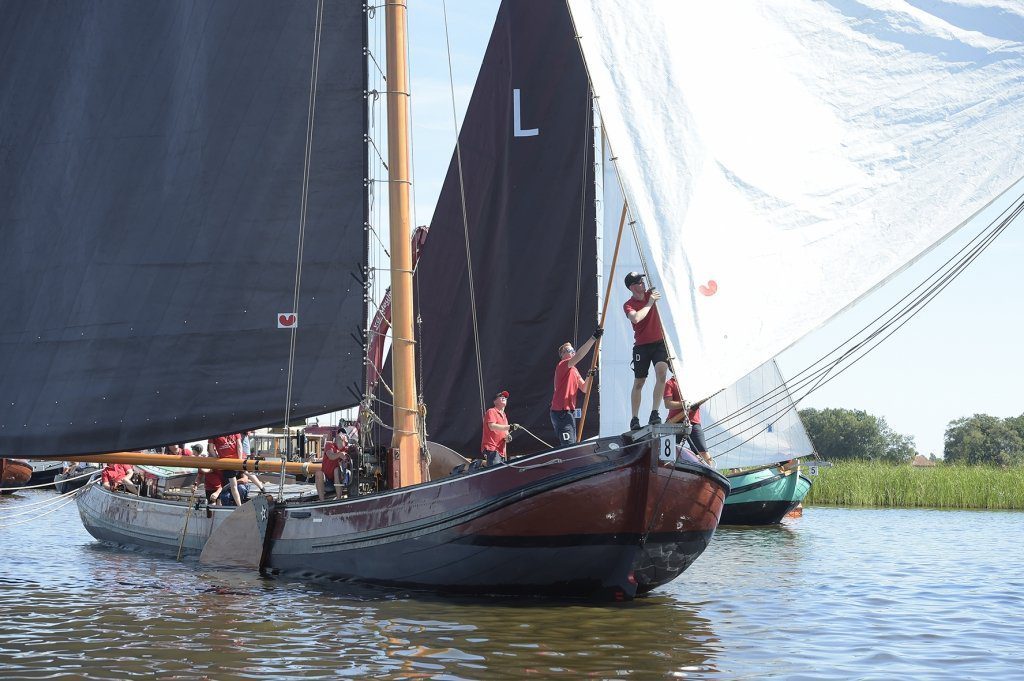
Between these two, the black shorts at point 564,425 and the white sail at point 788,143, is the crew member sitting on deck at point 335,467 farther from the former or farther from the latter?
the white sail at point 788,143

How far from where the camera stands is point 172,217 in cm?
1745

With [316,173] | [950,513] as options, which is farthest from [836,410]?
[316,173]

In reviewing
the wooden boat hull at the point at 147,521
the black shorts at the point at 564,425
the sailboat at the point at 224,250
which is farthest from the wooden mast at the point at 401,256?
the wooden boat hull at the point at 147,521

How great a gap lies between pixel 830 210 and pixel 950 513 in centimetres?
2613

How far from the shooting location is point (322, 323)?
16.5m

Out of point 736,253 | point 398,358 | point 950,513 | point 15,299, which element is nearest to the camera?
point 736,253

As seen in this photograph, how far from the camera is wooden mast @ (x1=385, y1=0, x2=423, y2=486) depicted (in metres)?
15.8

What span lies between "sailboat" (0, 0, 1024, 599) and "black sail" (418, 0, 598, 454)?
24.2 feet

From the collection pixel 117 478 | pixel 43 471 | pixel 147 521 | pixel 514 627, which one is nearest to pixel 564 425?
pixel 514 627

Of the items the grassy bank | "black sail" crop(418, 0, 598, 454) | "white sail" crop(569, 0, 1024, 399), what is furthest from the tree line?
"white sail" crop(569, 0, 1024, 399)

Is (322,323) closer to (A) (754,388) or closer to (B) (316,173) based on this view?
(B) (316,173)

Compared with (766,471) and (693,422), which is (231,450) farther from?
(766,471)

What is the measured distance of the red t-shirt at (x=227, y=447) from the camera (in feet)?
61.9

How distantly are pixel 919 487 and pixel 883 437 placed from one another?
278 ft
